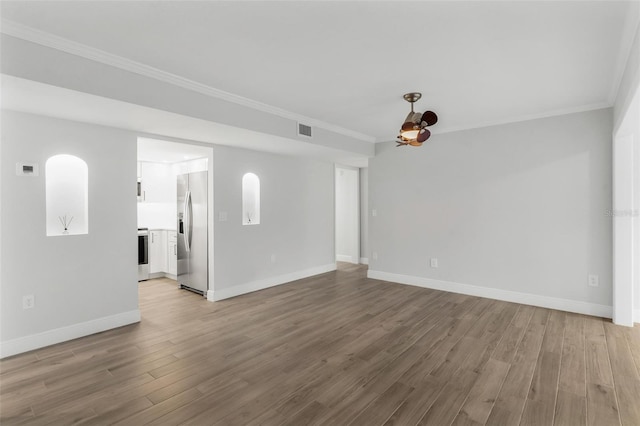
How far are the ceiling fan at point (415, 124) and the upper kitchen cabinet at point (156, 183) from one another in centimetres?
513

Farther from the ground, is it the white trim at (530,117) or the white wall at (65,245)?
the white trim at (530,117)

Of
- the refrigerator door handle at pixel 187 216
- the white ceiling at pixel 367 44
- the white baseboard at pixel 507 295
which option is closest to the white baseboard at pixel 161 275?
the refrigerator door handle at pixel 187 216

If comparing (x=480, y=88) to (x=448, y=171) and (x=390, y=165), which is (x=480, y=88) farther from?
(x=390, y=165)

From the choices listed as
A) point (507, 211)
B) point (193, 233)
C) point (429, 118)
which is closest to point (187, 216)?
point (193, 233)

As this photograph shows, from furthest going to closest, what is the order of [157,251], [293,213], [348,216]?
1. [348,216]
2. [157,251]
3. [293,213]

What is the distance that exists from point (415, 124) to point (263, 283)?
361cm

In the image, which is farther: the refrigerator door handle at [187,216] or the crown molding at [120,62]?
the refrigerator door handle at [187,216]

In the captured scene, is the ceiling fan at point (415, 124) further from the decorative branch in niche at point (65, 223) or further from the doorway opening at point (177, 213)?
the decorative branch in niche at point (65, 223)

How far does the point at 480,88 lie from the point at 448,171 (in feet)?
6.32

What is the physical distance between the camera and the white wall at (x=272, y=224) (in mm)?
4844

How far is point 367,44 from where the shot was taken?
8.02 feet

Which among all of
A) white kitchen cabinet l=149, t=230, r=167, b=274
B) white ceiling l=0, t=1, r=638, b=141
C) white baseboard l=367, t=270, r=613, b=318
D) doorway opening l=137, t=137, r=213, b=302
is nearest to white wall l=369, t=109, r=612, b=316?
white baseboard l=367, t=270, r=613, b=318

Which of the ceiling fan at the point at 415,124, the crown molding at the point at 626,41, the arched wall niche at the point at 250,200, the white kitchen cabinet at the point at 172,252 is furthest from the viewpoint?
the white kitchen cabinet at the point at 172,252

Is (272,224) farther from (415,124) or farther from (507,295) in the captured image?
(507,295)
